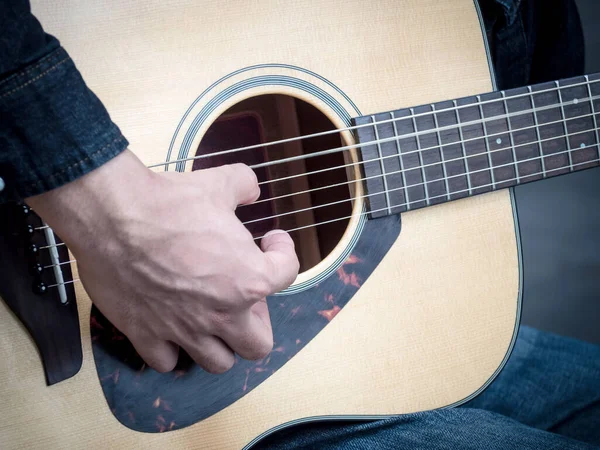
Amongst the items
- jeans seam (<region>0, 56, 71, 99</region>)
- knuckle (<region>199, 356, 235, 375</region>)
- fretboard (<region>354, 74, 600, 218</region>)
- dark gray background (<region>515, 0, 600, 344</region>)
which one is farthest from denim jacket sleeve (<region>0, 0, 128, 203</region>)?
dark gray background (<region>515, 0, 600, 344</region>)

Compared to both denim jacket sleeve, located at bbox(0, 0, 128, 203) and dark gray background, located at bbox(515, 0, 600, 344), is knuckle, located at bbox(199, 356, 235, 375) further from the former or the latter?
dark gray background, located at bbox(515, 0, 600, 344)

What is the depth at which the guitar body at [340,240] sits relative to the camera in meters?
0.72

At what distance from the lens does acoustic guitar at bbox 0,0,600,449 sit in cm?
71

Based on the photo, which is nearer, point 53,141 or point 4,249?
point 53,141

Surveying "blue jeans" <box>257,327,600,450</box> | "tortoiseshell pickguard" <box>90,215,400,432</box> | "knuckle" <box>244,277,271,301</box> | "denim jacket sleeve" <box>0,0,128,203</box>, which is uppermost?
"denim jacket sleeve" <box>0,0,128,203</box>

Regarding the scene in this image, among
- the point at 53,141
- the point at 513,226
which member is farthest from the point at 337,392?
the point at 53,141

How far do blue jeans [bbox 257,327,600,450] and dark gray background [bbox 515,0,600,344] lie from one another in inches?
23.7

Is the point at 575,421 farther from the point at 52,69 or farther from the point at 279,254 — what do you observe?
the point at 52,69

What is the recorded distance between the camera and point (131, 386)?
73cm

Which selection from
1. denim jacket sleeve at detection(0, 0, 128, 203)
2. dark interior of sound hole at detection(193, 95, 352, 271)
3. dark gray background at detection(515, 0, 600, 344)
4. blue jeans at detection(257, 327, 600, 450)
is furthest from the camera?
dark gray background at detection(515, 0, 600, 344)

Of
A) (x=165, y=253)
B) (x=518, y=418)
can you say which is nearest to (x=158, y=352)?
(x=165, y=253)

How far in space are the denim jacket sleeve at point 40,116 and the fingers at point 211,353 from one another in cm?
23

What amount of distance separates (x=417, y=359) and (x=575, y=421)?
32 cm

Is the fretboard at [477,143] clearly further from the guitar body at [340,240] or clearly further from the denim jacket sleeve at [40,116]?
the denim jacket sleeve at [40,116]
